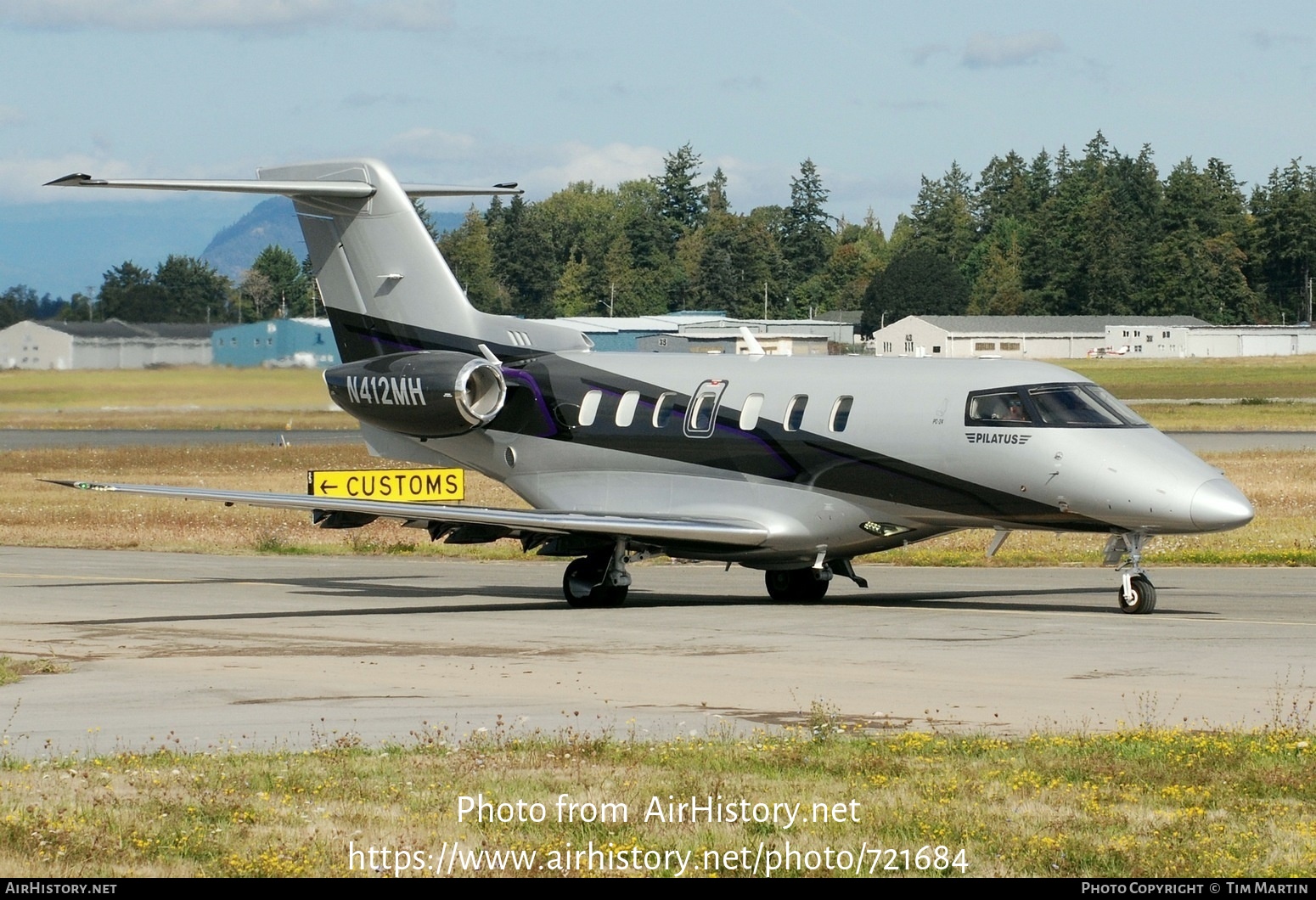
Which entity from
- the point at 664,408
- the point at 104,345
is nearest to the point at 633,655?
the point at 664,408

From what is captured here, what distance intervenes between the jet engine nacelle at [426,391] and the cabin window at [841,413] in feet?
17.0

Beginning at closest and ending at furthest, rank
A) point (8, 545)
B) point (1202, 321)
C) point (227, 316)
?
point (8, 545)
point (227, 316)
point (1202, 321)

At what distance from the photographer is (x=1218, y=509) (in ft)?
66.0

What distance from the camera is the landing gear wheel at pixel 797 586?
24562 millimetres

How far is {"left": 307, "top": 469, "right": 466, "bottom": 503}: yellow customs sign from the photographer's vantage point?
27516mm

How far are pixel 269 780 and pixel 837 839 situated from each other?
376cm

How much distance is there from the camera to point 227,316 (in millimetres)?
42312

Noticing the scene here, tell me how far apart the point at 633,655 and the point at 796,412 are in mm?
5709

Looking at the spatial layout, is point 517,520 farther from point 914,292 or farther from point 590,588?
point 914,292

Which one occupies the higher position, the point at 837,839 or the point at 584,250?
the point at 584,250

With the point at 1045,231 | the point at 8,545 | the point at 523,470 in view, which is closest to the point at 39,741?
the point at 523,470

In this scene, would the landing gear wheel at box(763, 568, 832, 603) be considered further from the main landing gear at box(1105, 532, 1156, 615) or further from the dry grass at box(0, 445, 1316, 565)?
the dry grass at box(0, 445, 1316, 565)

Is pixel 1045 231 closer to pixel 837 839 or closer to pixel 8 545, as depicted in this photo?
pixel 8 545

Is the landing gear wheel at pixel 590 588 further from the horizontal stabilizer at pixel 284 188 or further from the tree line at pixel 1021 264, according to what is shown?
the tree line at pixel 1021 264
